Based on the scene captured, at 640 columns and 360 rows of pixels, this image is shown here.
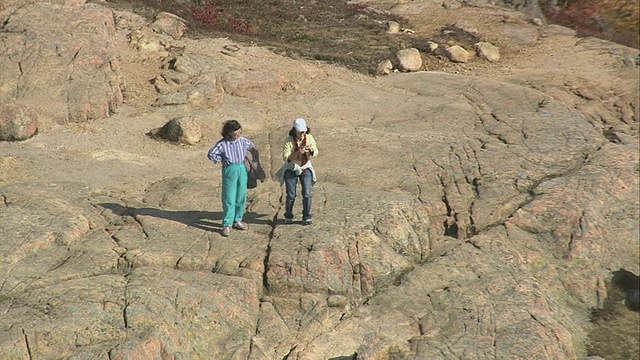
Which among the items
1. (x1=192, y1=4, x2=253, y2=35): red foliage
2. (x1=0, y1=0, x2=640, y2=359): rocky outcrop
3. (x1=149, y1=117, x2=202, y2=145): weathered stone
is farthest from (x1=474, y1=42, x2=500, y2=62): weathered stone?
(x1=149, y1=117, x2=202, y2=145): weathered stone

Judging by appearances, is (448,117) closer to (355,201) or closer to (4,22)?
(355,201)

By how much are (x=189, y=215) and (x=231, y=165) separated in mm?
1896

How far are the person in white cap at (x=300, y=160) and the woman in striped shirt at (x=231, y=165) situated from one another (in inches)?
29.5

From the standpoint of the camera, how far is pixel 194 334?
402 inches

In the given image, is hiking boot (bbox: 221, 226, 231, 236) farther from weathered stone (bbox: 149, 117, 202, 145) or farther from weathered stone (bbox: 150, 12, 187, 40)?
weathered stone (bbox: 150, 12, 187, 40)

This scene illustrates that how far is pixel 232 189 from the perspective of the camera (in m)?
12.0

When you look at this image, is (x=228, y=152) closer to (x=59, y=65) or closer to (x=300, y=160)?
(x=300, y=160)

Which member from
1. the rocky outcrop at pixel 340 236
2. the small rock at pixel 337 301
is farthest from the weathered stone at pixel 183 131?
the small rock at pixel 337 301

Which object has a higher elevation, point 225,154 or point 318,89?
point 225,154

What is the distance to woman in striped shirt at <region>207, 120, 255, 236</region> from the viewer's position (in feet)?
38.6

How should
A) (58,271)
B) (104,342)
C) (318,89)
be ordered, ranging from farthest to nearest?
(318,89) → (58,271) → (104,342)

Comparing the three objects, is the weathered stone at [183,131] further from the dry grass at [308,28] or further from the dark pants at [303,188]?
the dry grass at [308,28]

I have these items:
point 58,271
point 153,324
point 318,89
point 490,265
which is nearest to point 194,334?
point 153,324

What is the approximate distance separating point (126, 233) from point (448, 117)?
9.45 metres
